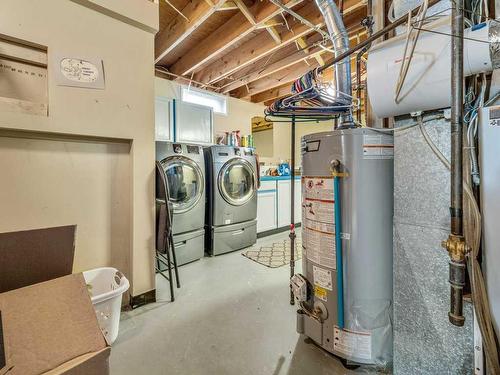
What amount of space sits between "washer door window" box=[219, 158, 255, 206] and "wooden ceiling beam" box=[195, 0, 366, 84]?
1329mm

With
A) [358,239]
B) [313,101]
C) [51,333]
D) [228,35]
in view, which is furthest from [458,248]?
[228,35]

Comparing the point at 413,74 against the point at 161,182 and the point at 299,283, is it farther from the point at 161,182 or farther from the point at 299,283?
the point at 161,182

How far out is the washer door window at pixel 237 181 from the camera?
3133 millimetres

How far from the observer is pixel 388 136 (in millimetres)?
1244

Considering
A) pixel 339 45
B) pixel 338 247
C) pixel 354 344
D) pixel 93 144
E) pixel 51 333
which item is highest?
pixel 339 45

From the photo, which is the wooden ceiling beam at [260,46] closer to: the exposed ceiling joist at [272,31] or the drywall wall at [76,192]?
the exposed ceiling joist at [272,31]

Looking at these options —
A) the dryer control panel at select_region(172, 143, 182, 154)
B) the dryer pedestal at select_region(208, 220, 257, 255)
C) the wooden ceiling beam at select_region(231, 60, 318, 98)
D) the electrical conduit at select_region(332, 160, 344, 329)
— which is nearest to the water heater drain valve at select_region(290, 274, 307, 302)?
the electrical conduit at select_region(332, 160, 344, 329)

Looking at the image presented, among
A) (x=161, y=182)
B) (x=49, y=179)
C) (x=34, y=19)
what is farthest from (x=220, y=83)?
(x=49, y=179)

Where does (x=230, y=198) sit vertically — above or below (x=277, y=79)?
below

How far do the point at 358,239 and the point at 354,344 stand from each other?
1.82 feet

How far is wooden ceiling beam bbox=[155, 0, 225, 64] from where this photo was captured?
2219 millimetres

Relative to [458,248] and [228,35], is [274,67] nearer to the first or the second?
[228,35]

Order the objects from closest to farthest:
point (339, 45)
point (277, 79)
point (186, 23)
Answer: point (339, 45)
point (186, 23)
point (277, 79)

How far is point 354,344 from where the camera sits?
50.4 inches
